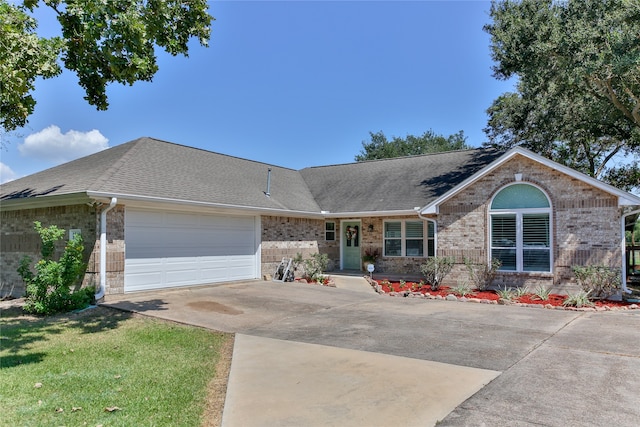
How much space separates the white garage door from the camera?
11.5m

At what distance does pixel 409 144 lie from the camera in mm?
48656

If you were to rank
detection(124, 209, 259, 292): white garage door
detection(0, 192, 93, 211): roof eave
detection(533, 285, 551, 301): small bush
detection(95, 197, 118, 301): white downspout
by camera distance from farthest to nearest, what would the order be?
detection(124, 209, 259, 292): white garage door
detection(533, 285, 551, 301): small bush
detection(95, 197, 118, 301): white downspout
detection(0, 192, 93, 211): roof eave

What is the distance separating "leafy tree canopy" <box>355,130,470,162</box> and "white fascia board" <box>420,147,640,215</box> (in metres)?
35.0

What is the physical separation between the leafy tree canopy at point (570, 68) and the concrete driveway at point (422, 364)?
25.5ft

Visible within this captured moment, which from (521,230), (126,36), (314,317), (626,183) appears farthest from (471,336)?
(626,183)

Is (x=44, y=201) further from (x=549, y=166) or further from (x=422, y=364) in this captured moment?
(x=549, y=166)

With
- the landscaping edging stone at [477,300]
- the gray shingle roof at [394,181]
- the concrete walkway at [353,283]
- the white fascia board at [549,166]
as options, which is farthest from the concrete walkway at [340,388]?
the gray shingle roof at [394,181]

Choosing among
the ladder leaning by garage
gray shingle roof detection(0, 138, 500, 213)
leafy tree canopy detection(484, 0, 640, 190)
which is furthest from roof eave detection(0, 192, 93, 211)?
leafy tree canopy detection(484, 0, 640, 190)

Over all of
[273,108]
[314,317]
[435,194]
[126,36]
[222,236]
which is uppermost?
[273,108]

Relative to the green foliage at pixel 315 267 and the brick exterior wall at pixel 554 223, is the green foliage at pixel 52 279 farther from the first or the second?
the brick exterior wall at pixel 554 223

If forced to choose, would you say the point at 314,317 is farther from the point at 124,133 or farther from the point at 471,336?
the point at 124,133

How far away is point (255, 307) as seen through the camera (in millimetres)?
10047

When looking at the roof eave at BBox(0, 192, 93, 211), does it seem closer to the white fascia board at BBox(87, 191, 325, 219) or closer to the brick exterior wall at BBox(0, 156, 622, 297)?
the brick exterior wall at BBox(0, 156, 622, 297)

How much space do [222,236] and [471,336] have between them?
9289 millimetres
